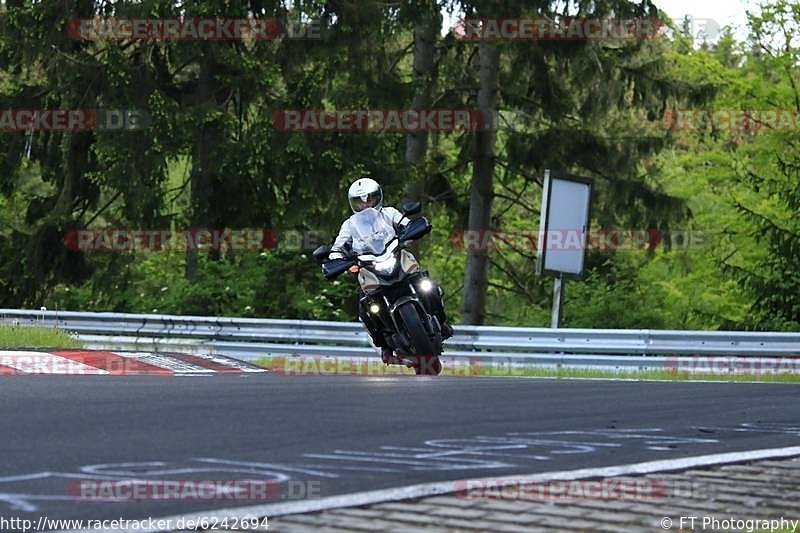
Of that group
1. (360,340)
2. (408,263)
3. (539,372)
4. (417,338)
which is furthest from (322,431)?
(360,340)

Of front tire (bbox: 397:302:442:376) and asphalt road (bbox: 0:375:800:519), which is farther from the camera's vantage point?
front tire (bbox: 397:302:442:376)

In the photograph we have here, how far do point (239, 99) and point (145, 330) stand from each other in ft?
31.7

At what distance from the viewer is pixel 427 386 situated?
42.4 feet

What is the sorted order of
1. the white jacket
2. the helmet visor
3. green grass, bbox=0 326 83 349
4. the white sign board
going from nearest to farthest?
the white jacket < the helmet visor < green grass, bbox=0 326 83 349 < the white sign board

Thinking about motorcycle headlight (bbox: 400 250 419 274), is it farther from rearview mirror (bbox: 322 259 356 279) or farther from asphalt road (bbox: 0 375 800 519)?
asphalt road (bbox: 0 375 800 519)

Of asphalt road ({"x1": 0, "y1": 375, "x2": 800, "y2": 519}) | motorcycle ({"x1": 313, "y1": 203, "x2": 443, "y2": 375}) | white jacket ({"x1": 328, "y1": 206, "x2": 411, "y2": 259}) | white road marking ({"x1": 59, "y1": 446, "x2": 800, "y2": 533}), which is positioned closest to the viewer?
white road marking ({"x1": 59, "y1": 446, "x2": 800, "y2": 533})

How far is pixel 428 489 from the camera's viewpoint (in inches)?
267

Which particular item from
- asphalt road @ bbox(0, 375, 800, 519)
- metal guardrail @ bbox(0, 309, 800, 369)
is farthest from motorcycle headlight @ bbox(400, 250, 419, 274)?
metal guardrail @ bbox(0, 309, 800, 369)

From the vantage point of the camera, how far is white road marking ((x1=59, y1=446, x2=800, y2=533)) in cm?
611

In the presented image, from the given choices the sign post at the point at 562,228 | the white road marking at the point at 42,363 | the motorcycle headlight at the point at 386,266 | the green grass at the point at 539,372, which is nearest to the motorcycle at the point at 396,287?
the motorcycle headlight at the point at 386,266

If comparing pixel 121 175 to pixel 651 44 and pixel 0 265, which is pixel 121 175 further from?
pixel 651 44

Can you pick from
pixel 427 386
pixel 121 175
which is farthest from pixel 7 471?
pixel 121 175

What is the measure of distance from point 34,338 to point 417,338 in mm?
6160

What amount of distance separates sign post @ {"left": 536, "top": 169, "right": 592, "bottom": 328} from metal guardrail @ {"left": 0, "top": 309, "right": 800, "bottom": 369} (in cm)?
148
